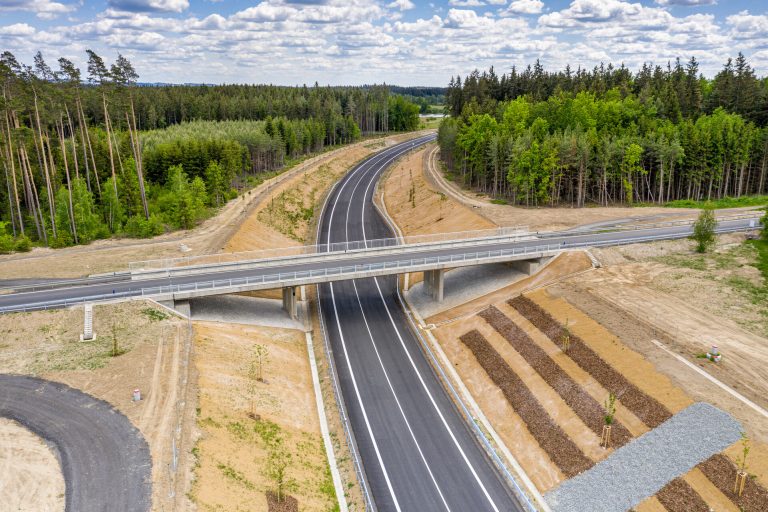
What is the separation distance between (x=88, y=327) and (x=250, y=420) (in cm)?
1586

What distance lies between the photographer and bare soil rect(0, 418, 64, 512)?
81.1 ft

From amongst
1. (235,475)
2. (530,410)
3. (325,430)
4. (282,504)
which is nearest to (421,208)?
(530,410)

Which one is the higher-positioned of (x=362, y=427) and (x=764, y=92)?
(x=764, y=92)

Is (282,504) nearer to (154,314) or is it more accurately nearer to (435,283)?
(154,314)

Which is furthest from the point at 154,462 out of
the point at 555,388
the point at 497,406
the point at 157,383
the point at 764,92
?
the point at 764,92

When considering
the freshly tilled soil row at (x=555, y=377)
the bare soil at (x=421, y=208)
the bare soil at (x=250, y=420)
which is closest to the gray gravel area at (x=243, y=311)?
the bare soil at (x=250, y=420)

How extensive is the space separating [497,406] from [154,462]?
2407 cm

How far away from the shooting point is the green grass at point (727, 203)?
80875 millimetres

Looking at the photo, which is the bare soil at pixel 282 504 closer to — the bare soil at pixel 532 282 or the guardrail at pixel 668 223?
the bare soil at pixel 532 282

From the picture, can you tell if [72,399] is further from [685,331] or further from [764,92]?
[764,92]

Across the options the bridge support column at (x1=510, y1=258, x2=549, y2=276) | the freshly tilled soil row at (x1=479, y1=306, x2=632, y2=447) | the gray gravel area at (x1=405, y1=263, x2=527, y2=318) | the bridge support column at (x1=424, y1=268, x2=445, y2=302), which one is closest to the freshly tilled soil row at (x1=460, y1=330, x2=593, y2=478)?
the freshly tilled soil row at (x1=479, y1=306, x2=632, y2=447)

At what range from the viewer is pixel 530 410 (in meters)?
38.9

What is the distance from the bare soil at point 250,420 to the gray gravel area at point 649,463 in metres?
14.5

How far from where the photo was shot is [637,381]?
1480 inches
